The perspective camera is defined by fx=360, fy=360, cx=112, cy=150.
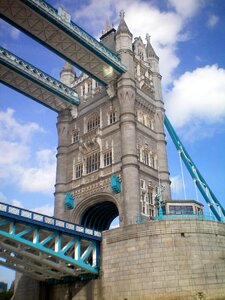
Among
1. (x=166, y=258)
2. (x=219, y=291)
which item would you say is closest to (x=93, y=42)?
(x=166, y=258)

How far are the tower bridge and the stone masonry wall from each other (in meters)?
0.09

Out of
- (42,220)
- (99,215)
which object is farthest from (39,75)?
(42,220)

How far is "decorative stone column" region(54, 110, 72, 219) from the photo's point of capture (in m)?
48.9

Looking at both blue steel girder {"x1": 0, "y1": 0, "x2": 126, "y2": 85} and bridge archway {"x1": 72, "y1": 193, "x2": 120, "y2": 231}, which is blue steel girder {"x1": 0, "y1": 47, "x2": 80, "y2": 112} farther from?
bridge archway {"x1": 72, "y1": 193, "x2": 120, "y2": 231}

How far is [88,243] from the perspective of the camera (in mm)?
38500

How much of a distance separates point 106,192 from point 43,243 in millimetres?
12575

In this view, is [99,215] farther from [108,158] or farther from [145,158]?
[145,158]

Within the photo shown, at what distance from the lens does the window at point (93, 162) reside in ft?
158

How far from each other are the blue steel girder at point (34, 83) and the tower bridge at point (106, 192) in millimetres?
162

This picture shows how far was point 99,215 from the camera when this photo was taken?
164 ft

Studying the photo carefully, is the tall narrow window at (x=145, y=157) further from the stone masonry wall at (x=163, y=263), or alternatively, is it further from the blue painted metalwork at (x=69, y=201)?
the stone masonry wall at (x=163, y=263)

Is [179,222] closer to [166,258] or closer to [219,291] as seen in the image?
[166,258]

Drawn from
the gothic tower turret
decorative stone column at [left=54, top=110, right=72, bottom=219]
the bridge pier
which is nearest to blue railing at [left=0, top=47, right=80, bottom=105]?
decorative stone column at [left=54, top=110, right=72, bottom=219]

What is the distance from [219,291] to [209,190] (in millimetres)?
23542
